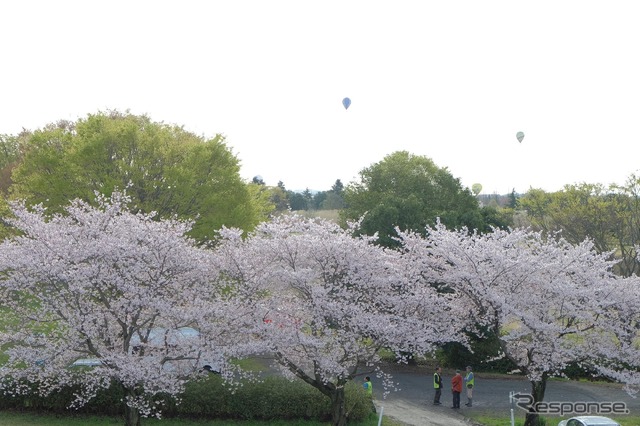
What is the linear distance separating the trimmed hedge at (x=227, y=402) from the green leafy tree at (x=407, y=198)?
12670 millimetres

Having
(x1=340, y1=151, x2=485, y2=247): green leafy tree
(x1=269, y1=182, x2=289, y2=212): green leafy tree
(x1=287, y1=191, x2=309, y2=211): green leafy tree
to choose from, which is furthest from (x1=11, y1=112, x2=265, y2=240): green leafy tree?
(x1=287, y1=191, x2=309, y2=211): green leafy tree

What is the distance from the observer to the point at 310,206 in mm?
126125

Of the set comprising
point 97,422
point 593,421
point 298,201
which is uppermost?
point 298,201

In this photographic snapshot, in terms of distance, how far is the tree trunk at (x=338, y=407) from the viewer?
60.6 ft

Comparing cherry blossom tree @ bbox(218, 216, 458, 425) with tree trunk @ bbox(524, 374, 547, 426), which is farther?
tree trunk @ bbox(524, 374, 547, 426)

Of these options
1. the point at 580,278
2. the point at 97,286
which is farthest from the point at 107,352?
the point at 580,278

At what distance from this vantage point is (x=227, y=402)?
19.6m

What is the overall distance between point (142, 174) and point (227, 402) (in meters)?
14.4

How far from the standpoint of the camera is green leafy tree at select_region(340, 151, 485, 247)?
31500 millimetres

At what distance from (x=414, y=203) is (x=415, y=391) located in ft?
34.5

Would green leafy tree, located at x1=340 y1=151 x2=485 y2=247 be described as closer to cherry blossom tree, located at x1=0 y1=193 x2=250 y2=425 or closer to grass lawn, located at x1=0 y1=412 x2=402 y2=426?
grass lawn, located at x1=0 y1=412 x2=402 y2=426

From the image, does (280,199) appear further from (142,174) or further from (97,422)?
(97,422)

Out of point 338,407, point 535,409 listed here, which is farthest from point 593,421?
point 338,407

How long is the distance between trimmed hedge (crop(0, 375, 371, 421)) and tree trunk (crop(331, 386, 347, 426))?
0.77 meters
